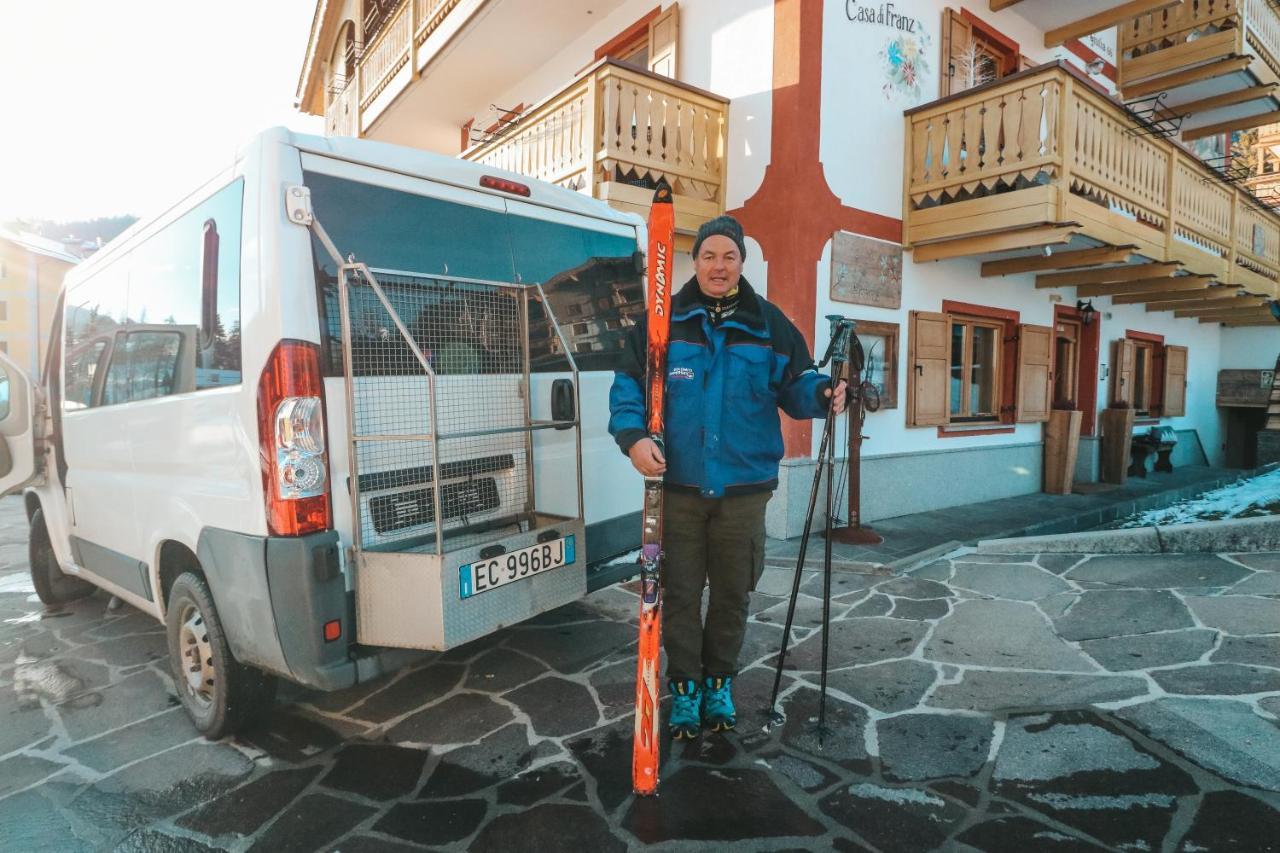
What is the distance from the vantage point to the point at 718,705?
3023mm

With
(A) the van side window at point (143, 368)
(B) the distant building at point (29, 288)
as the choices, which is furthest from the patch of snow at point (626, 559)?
(B) the distant building at point (29, 288)

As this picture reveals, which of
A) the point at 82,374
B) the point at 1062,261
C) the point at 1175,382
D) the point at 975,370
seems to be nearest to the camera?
the point at 82,374

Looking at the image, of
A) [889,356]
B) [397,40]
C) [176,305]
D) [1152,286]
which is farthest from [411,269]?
[397,40]

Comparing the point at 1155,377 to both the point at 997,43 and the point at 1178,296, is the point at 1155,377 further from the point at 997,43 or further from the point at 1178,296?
the point at 997,43

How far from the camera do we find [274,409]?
2.49 metres

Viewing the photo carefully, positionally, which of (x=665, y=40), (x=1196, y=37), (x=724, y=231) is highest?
(x=1196, y=37)

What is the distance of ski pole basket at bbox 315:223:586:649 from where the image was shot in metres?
2.63

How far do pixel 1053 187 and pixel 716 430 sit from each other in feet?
19.3

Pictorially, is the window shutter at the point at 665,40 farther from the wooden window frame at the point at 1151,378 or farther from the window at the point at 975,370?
the wooden window frame at the point at 1151,378

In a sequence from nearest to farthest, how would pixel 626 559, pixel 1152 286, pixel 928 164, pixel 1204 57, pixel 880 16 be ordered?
pixel 626 559, pixel 880 16, pixel 928 164, pixel 1204 57, pixel 1152 286

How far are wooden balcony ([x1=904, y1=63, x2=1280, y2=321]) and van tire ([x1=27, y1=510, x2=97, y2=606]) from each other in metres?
8.29

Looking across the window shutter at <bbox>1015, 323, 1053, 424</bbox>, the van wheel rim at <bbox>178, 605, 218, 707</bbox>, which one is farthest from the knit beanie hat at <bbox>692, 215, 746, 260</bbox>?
the window shutter at <bbox>1015, 323, 1053, 424</bbox>

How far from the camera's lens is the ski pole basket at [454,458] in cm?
263

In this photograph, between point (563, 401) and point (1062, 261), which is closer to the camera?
point (563, 401)
